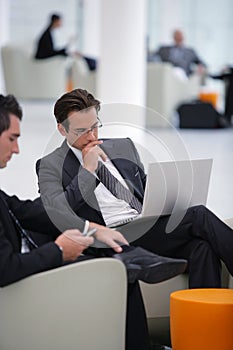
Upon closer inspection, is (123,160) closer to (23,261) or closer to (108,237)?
(108,237)

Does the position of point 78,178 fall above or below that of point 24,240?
above

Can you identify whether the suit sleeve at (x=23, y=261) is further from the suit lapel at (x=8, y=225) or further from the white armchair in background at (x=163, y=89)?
the white armchair in background at (x=163, y=89)

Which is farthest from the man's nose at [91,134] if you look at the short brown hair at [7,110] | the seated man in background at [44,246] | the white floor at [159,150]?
the short brown hair at [7,110]

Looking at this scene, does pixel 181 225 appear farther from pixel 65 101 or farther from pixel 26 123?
pixel 26 123

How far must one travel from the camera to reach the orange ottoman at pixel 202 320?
332 cm

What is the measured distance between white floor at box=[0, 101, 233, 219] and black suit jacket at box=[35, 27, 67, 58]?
196 centimetres

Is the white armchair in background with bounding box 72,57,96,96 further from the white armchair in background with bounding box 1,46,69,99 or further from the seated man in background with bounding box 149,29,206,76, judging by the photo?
the white armchair in background with bounding box 1,46,69,99

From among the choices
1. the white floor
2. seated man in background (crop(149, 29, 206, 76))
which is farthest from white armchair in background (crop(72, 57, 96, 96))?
seated man in background (crop(149, 29, 206, 76))

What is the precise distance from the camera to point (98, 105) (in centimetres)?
371

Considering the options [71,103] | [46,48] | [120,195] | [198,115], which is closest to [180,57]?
[198,115]

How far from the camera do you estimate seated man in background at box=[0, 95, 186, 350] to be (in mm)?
2941

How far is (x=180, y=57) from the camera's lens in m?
14.2

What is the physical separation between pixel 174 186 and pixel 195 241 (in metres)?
0.27

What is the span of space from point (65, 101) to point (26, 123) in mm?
9129
